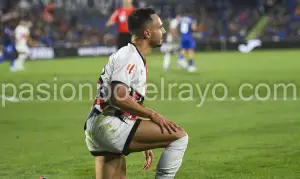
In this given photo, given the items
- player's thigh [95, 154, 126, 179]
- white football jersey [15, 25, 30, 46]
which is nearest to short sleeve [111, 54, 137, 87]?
player's thigh [95, 154, 126, 179]

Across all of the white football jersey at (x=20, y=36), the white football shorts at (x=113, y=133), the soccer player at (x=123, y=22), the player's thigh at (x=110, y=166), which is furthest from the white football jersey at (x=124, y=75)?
the white football jersey at (x=20, y=36)

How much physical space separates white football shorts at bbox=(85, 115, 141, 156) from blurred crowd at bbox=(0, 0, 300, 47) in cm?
3213

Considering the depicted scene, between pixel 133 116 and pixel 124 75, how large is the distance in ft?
1.50

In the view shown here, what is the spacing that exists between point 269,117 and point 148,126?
24.8 feet

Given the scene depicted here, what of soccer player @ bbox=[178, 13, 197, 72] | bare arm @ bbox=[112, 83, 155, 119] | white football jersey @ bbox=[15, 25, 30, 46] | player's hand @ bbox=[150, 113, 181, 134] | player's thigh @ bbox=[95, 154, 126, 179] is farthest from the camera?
white football jersey @ bbox=[15, 25, 30, 46]

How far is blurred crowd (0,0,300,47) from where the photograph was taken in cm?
3919

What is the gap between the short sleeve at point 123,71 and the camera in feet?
18.8

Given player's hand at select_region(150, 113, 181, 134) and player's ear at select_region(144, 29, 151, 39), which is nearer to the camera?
player's hand at select_region(150, 113, 181, 134)

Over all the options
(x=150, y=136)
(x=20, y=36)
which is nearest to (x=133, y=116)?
(x=150, y=136)

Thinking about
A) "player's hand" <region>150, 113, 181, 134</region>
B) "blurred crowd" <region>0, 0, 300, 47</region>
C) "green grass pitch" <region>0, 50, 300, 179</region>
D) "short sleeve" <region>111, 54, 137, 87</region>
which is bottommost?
"blurred crowd" <region>0, 0, 300, 47</region>

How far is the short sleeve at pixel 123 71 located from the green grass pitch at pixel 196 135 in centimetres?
271

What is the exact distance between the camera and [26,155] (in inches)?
386

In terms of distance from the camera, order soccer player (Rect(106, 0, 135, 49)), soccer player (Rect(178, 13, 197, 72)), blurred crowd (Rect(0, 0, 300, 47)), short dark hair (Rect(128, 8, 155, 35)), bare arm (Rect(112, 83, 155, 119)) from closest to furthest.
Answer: bare arm (Rect(112, 83, 155, 119)) → short dark hair (Rect(128, 8, 155, 35)) → soccer player (Rect(106, 0, 135, 49)) → soccer player (Rect(178, 13, 197, 72)) → blurred crowd (Rect(0, 0, 300, 47))

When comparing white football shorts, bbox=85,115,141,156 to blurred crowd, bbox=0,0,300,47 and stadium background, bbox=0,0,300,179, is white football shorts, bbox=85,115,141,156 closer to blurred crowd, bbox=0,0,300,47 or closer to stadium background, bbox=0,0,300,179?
stadium background, bbox=0,0,300,179
